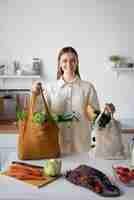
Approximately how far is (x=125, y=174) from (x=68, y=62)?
0.89m

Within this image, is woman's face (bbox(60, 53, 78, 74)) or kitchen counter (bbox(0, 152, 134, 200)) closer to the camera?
kitchen counter (bbox(0, 152, 134, 200))

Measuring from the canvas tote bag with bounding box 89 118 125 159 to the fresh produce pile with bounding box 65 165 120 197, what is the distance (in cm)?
27

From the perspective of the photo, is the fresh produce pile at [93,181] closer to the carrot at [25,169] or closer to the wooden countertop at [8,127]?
the carrot at [25,169]

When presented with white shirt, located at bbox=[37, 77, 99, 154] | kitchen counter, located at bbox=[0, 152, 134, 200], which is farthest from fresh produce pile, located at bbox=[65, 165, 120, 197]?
white shirt, located at bbox=[37, 77, 99, 154]

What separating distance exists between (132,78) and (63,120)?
1.85 m

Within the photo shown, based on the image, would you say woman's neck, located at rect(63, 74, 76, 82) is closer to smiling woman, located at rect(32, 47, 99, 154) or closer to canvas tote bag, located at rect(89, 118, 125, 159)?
smiling woman, located at rect(32, 47, 99, 154)

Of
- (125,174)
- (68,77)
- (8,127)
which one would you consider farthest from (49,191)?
(8,127)

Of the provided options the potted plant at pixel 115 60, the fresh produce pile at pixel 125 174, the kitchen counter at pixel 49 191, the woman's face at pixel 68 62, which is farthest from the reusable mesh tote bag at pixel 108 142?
the potted plant at pixel 115 60

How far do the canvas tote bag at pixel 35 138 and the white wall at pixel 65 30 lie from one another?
1.87m

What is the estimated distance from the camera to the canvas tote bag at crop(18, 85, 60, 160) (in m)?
1.47

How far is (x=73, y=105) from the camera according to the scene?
1934 mm

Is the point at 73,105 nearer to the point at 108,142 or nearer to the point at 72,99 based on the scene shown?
the point at 72,99

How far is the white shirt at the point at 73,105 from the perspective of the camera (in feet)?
5.90

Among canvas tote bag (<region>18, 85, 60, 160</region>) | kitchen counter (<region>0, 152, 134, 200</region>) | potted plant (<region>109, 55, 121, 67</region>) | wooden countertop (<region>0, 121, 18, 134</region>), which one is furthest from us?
potted plant (<region>109, 55, 121, 67</region>)
